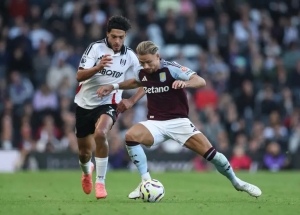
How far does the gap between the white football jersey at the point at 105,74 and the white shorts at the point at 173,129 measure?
940mm

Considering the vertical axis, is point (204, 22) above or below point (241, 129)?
above

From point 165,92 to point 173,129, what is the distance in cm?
52

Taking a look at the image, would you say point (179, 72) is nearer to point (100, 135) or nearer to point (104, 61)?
point (104, 61)

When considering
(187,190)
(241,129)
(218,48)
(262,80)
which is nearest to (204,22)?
(218,48)

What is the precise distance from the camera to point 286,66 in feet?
76.7

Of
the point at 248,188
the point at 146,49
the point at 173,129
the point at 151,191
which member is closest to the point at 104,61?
the point at 146,49

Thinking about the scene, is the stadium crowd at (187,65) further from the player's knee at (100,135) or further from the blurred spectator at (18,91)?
the player's knee at (100,135)

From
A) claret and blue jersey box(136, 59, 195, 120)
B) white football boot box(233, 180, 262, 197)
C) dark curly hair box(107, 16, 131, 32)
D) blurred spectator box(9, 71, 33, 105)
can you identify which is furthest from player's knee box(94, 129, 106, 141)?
blurred spectator box(9, 71, 33, 105)

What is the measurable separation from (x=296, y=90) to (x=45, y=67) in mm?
6971

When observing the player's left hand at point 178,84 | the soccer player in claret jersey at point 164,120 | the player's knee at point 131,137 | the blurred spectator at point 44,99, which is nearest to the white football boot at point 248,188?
the soccer player in claret jersey at point 164,120

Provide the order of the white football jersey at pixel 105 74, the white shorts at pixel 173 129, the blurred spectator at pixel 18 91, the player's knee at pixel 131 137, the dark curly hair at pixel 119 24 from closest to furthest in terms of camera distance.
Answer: the player's knee at pixel 131 137
the white shorts at pixel 173 129
the dark curly hair at pixel 119 24
the white football jersey at pixel 105 74
the blurred spectator at pixel 18 91

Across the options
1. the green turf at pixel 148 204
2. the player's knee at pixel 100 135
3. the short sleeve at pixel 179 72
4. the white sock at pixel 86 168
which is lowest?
the green turf at pixel 148 204

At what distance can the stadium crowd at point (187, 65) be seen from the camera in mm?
20531

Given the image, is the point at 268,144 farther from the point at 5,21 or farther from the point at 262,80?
the point at 5,21
